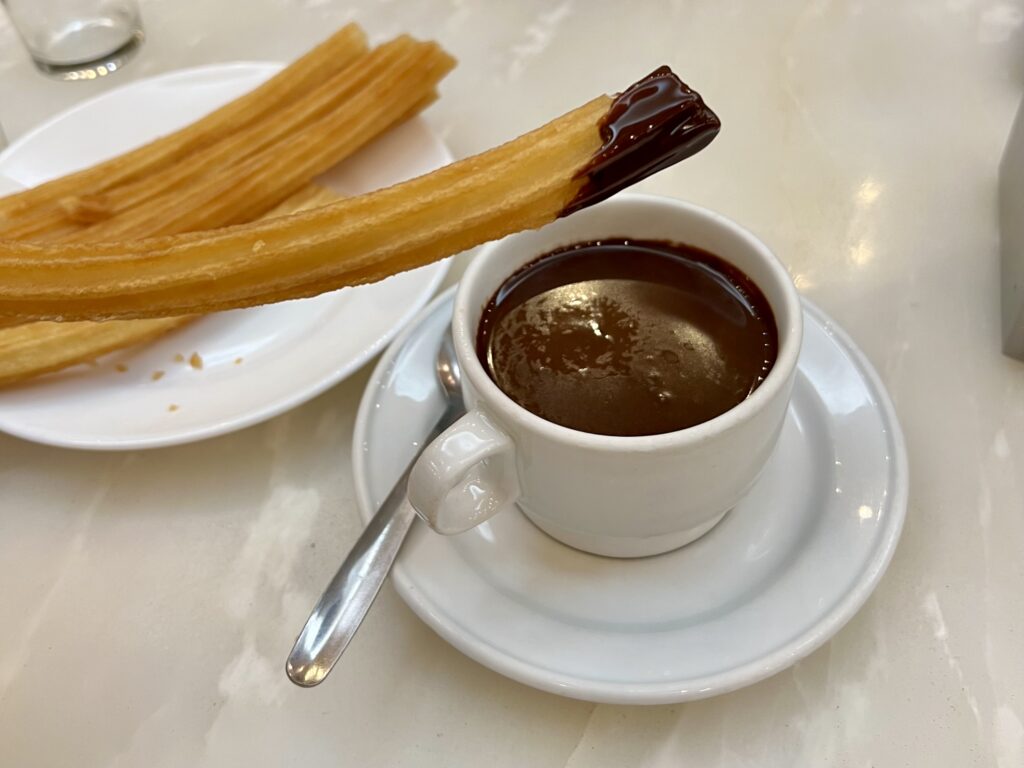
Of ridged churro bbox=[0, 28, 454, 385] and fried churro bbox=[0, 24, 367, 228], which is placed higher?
fried churro bbox=[0, 24, 367, 228]

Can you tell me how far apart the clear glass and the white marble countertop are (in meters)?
0.41

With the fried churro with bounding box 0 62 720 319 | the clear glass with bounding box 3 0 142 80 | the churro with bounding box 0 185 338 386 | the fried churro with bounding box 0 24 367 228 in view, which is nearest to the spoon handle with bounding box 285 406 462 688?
the fried churro with bounding box 0 62 720 319

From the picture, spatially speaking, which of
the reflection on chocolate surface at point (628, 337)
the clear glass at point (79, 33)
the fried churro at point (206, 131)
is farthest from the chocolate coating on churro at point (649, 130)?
the clear glass at point (79, 33)

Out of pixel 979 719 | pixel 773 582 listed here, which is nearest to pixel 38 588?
pixel 773 582

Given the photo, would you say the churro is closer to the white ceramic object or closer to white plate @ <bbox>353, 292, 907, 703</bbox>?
white plate @ <bbox>353, 292, 907, 703</bbox>

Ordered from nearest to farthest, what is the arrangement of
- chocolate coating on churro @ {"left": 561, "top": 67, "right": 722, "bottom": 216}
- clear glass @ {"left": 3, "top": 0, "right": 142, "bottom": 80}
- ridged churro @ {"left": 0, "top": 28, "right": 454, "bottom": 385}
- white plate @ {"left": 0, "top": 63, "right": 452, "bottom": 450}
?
chocolate coating on churro @ {"left": 561, "top": 67, "right": 722, "bottom": 216}
white plate @ {"left": 0, "top": 63, "right": 452, "bottom": 450}
ridged churro @ {"left": 0, "top": 28, "right": 454, "bottom": 385}
clear glass @ {"left": 3, "top": 0, "right": 142, "bottom": 80}

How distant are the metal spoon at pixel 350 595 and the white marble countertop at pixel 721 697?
0.18ft

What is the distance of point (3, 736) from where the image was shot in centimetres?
50

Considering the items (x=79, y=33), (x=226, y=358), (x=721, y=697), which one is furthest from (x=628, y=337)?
(x=79, y=33)

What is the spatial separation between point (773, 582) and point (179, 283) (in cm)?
36

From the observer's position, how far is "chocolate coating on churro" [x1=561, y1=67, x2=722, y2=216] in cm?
41

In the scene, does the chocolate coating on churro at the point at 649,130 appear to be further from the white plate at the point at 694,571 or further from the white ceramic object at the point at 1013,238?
the white ceramic object at the point at 1013,238

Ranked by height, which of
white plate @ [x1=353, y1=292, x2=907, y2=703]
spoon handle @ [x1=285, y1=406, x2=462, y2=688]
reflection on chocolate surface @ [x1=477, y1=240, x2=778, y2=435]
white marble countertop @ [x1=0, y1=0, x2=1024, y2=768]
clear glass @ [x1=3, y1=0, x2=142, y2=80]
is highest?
clear glass @ [x1=3, y1=0, x2=142, y2=80]

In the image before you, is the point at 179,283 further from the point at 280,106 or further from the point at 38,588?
the point at 280,106
